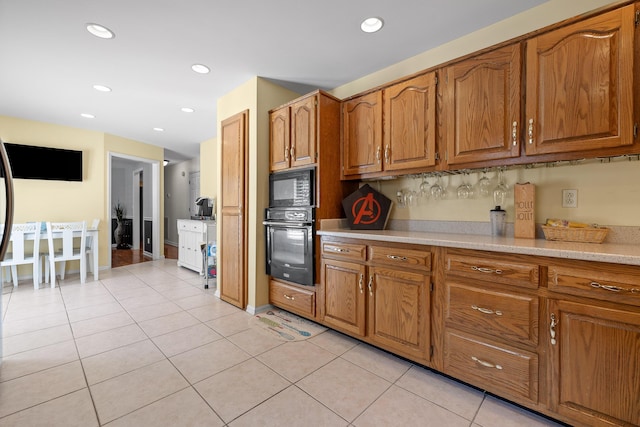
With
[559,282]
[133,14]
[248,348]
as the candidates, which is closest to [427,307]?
[559,282]

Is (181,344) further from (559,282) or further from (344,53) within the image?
(344,53)

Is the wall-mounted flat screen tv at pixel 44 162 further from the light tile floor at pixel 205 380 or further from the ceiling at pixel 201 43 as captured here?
the light tile floor at pixel 205 380

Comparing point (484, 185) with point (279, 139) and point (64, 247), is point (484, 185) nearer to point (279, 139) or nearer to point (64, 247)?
point (279, 139)

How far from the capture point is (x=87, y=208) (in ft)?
15.4

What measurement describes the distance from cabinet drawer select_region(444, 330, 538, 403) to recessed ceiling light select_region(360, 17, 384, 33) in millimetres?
2240

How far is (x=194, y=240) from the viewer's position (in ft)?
15.2

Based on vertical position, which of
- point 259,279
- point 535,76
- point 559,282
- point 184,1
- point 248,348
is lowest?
point 248,348

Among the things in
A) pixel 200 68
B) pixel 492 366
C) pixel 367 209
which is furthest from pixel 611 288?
pixel 200 68

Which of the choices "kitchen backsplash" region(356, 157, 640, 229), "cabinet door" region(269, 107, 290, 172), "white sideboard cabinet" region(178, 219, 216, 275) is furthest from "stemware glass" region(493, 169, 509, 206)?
"white sideboard cabinet" region(178, 219, 216, 275)

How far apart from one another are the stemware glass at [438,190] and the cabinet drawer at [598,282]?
1.04 meters

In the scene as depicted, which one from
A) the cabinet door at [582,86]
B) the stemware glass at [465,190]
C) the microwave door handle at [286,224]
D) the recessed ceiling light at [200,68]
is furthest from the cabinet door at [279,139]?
the cabinet door at [582,86]

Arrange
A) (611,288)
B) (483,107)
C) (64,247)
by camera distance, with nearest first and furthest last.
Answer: (611,288) → (483,107) → (64,247)

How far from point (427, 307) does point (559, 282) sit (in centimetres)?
70

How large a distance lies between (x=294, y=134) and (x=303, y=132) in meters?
0.13
